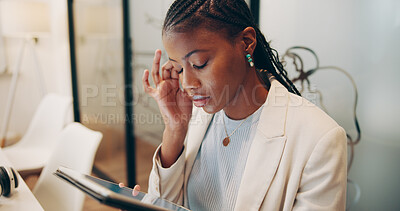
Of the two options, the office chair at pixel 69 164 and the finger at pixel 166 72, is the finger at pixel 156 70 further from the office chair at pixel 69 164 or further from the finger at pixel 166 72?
the office chair at pixel 69 164

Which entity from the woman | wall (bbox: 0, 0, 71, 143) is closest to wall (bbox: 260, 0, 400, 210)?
the woman

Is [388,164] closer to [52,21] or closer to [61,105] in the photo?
[61,105]

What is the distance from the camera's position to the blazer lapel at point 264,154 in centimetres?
84

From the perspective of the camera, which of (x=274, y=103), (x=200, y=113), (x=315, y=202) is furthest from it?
(x=200, y=113)

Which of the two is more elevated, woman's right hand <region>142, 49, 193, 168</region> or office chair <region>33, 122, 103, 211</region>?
woman's right hand <region>142, 49, 193, 168</region>

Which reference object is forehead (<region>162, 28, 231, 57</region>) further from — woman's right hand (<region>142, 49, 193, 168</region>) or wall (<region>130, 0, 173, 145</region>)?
wall (<region>130, 0, 173, 145</region>)

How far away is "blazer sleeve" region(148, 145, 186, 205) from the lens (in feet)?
3.32

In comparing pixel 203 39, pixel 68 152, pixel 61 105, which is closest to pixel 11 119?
pixel 61 105

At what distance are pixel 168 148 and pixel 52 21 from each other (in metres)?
3.14

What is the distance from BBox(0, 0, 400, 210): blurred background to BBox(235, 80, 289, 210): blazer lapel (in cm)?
46

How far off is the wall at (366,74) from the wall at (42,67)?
9.40 ft

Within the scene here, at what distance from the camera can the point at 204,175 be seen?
1035 mm

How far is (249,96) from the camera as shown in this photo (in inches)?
37.3

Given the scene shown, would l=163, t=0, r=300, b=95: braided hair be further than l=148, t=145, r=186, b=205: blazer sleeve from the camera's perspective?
No
